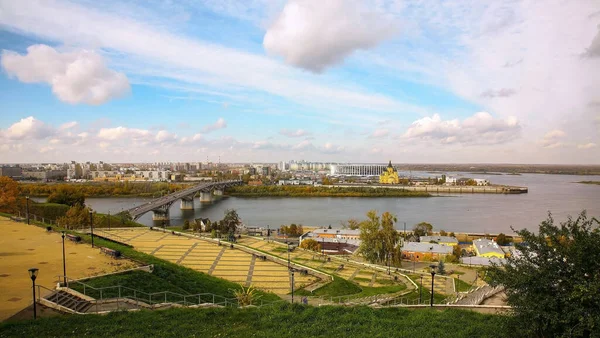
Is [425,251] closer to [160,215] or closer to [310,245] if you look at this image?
[310,245]

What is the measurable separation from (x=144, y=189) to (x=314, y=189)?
19020mm

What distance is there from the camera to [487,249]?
13594 mm

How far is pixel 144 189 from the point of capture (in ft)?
134

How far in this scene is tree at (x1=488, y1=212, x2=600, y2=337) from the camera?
2879 mm

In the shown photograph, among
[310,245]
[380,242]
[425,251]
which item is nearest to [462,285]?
[380,242]

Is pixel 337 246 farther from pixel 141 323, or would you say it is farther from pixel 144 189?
pixel 144 189

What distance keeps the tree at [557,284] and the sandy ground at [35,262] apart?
203 inches

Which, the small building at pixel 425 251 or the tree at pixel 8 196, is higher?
the tree at pixel 8 196

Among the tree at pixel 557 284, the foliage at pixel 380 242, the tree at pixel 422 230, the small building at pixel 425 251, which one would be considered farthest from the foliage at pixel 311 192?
the tree at pixel 557 284

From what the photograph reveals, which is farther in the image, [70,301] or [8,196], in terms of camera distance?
[8,196]

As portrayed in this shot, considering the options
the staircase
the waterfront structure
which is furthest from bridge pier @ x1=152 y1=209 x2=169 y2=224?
the waterfront structure

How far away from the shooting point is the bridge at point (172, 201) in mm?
20800

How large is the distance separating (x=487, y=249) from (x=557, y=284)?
456 inches

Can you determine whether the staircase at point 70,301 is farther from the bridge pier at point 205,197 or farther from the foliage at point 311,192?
the foliage at point 311,192
